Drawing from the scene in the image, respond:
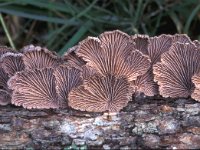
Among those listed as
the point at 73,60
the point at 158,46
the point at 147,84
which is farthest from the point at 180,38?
the point at 73,60

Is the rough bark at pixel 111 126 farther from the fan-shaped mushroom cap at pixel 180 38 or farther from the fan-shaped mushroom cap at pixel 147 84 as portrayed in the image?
the fan-shaped mushroom cap at pixel 180 38

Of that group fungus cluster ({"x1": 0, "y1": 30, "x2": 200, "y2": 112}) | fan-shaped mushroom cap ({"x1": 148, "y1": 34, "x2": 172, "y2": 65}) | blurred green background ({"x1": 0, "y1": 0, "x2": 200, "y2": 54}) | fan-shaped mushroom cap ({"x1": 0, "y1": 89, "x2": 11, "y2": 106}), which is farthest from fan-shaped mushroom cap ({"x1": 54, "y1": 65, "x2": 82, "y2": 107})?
blurred green background ({"x1": 0, "y1": 0, "x2": 200, "y2": 54})

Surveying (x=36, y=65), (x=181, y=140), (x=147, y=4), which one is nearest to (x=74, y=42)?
(x=147, y=4)

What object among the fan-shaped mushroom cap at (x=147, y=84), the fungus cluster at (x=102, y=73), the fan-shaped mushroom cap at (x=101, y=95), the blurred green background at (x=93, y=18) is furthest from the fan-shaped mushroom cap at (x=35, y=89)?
the blurred green background at (x=93, y=18)

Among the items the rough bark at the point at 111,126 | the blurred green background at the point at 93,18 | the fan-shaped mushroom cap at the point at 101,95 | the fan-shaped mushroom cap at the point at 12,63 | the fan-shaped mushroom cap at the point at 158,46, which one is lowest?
the rough bark at the point at 111,126

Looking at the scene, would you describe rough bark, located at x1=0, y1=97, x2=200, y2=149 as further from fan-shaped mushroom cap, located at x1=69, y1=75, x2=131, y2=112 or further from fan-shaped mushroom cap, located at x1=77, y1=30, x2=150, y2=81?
fan-shaped mushroom cap, located at x1=77, y1=30, x2=150, y2=81

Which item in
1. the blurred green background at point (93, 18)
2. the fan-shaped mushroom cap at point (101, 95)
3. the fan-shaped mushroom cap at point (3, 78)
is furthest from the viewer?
the blurred green background at point (93, 18)

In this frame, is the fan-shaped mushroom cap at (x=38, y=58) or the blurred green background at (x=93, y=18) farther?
the blurred green background at (x=93, y=18)
